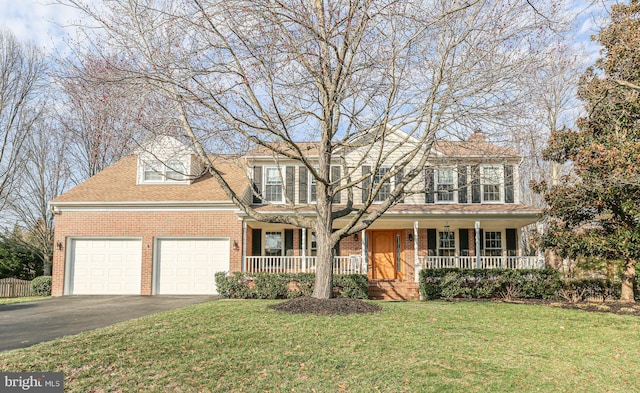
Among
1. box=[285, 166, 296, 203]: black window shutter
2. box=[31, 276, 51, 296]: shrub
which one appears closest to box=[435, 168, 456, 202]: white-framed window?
box=[285, 166, 296, 203]: black window shutter

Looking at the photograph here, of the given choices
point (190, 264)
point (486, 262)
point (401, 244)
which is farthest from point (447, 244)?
point (190, 264)

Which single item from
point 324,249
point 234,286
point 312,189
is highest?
point 312,189

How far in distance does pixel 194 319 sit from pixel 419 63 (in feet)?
21.0

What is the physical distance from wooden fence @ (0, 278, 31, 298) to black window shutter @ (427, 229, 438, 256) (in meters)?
16.5

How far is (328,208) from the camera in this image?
9.70m

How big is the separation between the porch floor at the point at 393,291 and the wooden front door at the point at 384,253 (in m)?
1.86

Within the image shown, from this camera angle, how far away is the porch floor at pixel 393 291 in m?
15.3

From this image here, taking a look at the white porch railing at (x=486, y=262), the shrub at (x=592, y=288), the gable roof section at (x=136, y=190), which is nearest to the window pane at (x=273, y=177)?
the gable roof section at (x=136, y=190)

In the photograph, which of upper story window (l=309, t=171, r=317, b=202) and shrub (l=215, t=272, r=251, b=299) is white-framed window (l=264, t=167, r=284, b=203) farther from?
shrub (l=215, t=272, r=251, b=299)

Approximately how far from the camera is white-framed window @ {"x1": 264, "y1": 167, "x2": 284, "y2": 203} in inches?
691

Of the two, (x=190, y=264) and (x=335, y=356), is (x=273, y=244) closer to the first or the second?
(x=190, y=264)

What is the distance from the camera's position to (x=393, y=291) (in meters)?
15.4

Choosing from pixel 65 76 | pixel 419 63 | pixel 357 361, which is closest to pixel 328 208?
pixel 419 63

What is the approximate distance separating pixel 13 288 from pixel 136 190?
6977mm
